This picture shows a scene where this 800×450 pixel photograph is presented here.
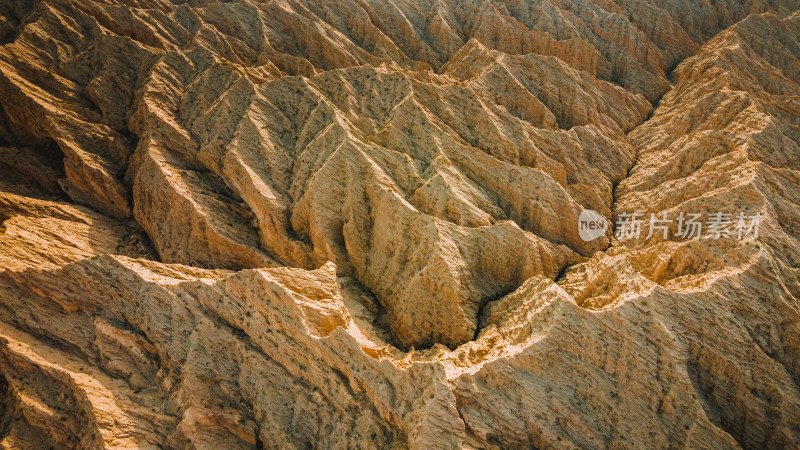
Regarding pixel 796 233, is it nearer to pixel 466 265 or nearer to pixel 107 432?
pixel 466 265

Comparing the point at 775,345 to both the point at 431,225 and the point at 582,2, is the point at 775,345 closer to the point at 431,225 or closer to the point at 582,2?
the point at 431,225

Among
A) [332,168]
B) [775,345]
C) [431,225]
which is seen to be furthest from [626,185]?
[332,168]

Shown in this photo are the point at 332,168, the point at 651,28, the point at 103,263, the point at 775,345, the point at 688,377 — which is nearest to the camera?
the point at 688,377

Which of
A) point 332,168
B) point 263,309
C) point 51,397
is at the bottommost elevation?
point 51,397

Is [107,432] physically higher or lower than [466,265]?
lower

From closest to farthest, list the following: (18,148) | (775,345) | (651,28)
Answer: (775,345) → (18,148) → (651,28)

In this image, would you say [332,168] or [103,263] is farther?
[332,168]

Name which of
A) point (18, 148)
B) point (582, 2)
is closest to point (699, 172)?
point (582, 2)
